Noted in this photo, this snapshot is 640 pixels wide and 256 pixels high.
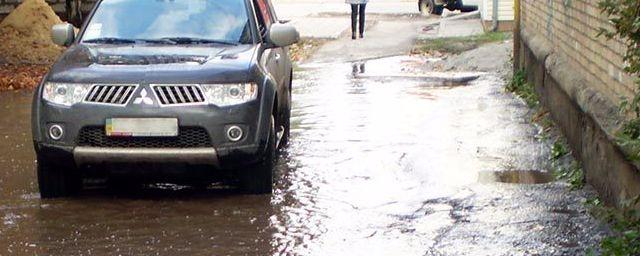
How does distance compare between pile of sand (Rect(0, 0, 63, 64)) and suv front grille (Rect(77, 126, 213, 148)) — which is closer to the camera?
suv front grille (Rect(77, 126, 213, 148))

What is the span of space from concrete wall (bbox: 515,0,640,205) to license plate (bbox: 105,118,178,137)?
295 centimetres

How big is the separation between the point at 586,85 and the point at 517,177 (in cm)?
93

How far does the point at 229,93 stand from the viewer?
8.29m

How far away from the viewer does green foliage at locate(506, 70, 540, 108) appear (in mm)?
13328

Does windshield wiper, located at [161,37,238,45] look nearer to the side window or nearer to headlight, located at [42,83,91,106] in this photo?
the side window

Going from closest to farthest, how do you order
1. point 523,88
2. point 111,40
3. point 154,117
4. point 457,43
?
1. point 154,117
2. point 111,40
3. point 523,88
4. point 457,43

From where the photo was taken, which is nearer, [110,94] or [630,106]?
[630,106]

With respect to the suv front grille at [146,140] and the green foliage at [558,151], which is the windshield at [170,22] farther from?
the green foliage at [558,151]

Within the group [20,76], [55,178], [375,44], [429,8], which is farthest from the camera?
[429,8]

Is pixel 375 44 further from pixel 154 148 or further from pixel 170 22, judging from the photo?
pixel 154 148

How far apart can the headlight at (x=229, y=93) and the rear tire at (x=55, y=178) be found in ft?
3.67

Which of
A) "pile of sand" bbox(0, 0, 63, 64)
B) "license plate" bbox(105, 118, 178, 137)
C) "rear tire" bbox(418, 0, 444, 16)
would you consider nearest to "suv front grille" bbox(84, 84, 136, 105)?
"license plate" bbox(105, 118, 178, 137)

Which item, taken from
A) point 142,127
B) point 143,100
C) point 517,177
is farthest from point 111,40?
point 517,177

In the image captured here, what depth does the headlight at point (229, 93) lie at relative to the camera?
27.0 ft
